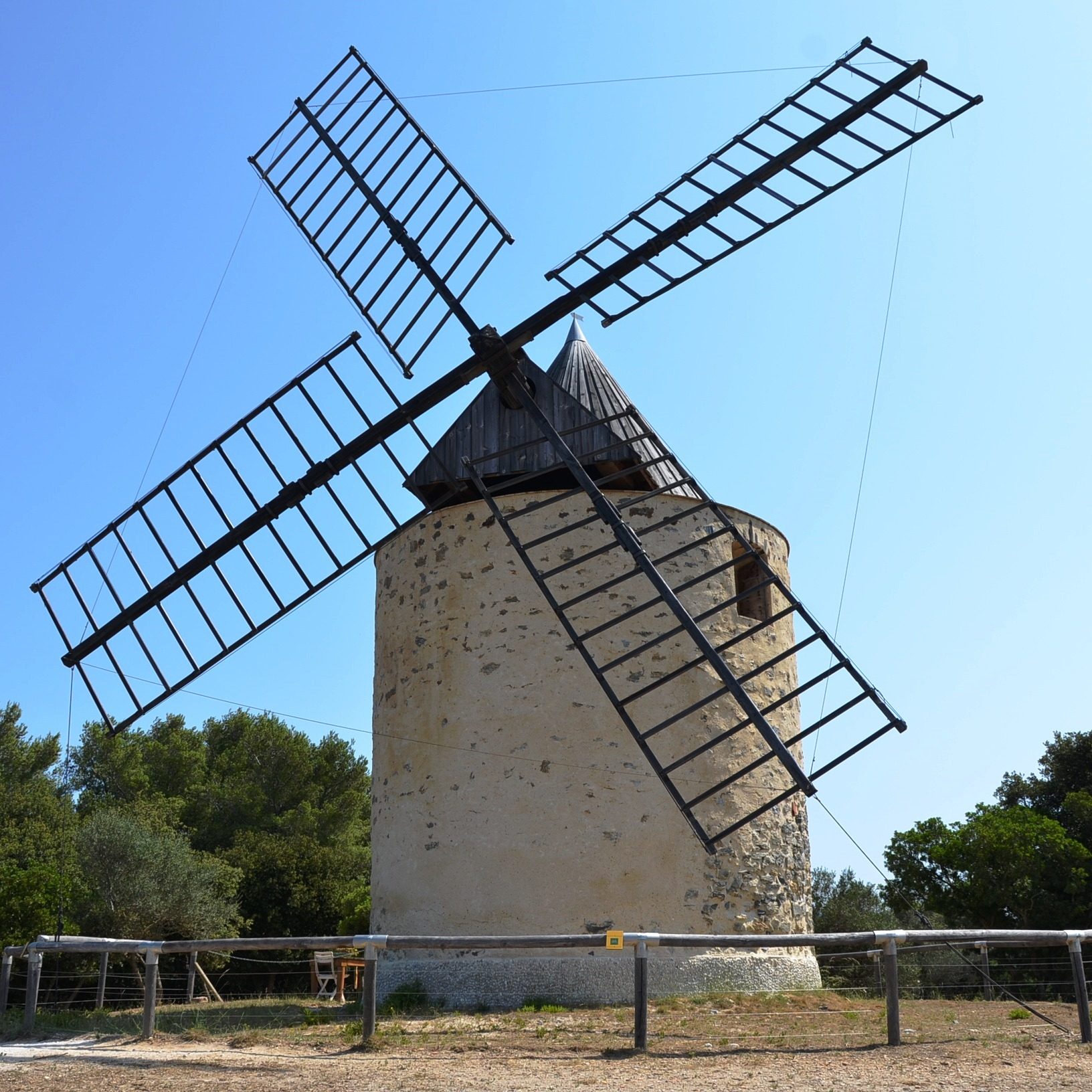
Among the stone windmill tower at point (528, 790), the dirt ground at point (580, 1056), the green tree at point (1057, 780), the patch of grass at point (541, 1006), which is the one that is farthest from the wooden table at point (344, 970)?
the green tree at point (1057, 780)

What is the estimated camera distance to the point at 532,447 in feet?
28.8

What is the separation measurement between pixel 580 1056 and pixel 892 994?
1540 mm

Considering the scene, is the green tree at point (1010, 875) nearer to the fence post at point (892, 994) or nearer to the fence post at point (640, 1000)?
the fence post at point (892, 994)

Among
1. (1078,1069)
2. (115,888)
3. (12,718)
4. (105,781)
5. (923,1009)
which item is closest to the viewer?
(1078,1069)

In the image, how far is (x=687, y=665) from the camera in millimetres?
6543

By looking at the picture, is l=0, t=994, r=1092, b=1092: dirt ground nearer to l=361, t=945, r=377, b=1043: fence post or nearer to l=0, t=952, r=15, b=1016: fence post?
l=361, t=945, r=377, b=1043: fence post

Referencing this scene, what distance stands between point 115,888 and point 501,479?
9.26 meters

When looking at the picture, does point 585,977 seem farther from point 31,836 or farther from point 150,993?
point 31,836

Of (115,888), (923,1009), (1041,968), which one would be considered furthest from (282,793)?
(923,1009)

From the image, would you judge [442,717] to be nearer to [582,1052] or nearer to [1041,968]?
[582,1052]

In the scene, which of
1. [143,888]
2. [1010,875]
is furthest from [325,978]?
[1010,875]

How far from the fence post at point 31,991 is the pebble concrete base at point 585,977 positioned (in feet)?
8.38

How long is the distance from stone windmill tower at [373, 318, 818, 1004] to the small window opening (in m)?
0.02

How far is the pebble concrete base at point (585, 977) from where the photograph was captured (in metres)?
7.48
